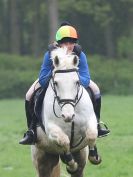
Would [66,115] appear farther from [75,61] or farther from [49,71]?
[49,71]

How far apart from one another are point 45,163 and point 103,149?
5962mm

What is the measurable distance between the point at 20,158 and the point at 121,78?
24328 millimetres

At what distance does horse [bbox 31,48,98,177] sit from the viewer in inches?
315

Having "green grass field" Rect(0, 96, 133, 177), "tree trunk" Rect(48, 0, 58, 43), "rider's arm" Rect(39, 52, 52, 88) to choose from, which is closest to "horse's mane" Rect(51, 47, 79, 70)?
"rider's arm" Rect(39, 52, 52, 88)

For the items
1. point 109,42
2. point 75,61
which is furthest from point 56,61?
point 109,42

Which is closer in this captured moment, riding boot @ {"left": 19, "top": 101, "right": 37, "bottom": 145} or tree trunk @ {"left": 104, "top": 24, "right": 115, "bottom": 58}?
riding boot @ {"left": 19, "top": 101, "right": 37, "bottom": 145}

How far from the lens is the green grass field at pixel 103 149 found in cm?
1237

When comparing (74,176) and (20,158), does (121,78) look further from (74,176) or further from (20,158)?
(74,176)

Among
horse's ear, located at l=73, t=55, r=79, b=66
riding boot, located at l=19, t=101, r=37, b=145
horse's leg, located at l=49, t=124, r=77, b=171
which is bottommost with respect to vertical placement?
riding boot, located at l=19, t=101, r=37, b=145

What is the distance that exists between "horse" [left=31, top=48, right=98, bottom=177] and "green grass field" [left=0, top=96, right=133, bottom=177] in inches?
123

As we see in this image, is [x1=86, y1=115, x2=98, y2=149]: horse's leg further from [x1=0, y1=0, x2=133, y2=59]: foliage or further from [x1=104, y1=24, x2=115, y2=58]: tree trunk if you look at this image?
[x1=104, y1=24, x2=115, y2=58]: tree trunk

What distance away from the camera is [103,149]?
15.2m

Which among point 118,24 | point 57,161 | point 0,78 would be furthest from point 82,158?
point 118,24

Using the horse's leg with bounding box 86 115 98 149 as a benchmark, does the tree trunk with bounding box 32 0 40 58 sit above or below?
below
